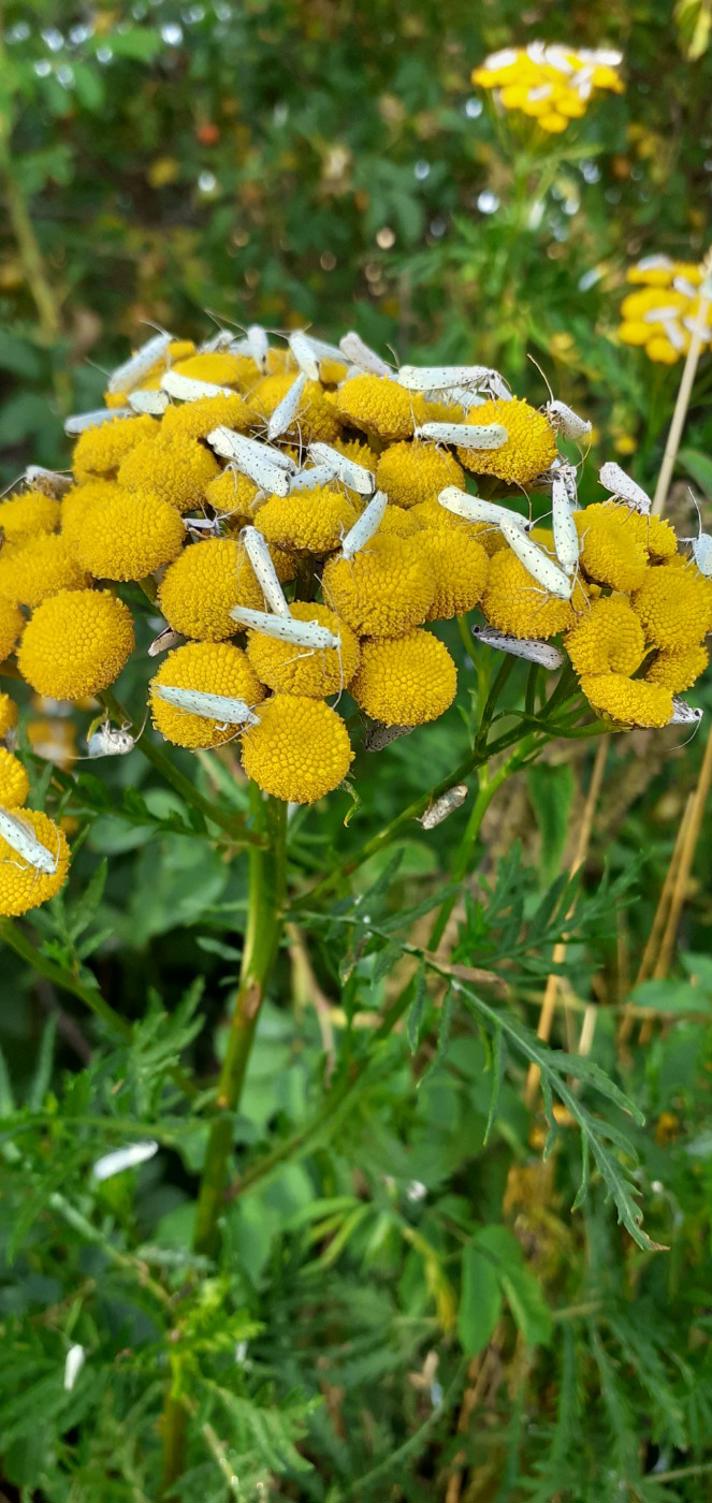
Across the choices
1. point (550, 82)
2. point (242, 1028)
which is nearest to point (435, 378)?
point (242, 1028)

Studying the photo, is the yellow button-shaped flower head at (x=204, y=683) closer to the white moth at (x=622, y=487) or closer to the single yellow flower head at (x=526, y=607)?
the single yellow flower head at (x=526, y=607)

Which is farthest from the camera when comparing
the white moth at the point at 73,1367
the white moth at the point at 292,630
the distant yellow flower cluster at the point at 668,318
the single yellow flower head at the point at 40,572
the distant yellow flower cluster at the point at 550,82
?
the distant yellow flower cluster at the point at 550,82

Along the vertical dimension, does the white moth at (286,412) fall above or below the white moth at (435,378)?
above

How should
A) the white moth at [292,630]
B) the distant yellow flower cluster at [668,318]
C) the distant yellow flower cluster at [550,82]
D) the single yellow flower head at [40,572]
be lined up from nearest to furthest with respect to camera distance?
the white moth at [292,630] < the single yellow flower head at [40,572] < the distant yellow flower cluster at [668,318] < the distant yellow flower cluster at [550,82]

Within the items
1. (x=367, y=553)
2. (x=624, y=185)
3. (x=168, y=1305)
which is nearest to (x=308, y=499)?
(x=367, y=553)

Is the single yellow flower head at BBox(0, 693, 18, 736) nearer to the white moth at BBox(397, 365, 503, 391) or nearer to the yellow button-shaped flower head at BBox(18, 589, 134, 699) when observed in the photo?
the yellow button-shaped flower head at BBox(18, 589, 134, 699)

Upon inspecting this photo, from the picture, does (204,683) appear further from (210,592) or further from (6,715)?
(6,715)

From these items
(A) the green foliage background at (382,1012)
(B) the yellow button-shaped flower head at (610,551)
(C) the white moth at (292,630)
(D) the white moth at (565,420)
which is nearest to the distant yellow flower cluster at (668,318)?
(A) the green foliage background at (382,1012)

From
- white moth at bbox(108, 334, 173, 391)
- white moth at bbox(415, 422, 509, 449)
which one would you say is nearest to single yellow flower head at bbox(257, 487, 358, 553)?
white moth at bbox(415, 422, 509, 449)
